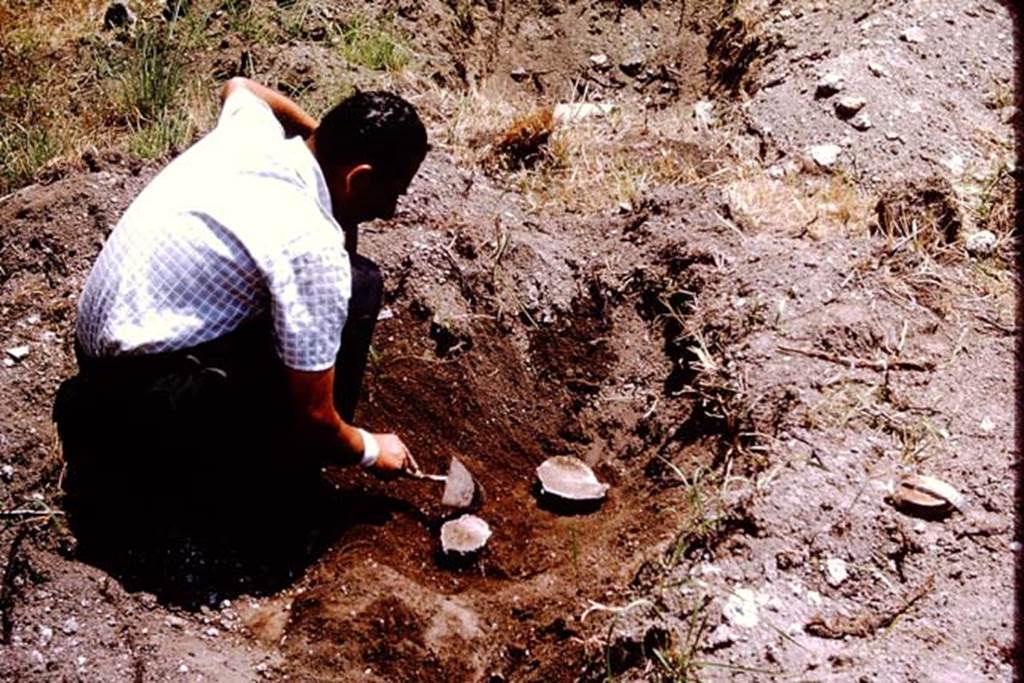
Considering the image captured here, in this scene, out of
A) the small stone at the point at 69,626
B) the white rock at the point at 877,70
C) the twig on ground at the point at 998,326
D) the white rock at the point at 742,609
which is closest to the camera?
the white rock at the point at 742,609

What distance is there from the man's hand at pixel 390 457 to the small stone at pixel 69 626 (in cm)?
69

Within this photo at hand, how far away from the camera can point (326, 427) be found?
218cm

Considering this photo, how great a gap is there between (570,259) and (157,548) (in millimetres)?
1344

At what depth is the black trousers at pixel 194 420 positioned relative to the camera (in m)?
2.19

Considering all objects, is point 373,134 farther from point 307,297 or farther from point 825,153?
point 825,153

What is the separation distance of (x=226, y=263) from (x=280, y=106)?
797 mm

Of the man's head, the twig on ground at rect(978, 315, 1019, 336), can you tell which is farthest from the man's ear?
the twig on ground at rect(978, 315, 1019, 336)

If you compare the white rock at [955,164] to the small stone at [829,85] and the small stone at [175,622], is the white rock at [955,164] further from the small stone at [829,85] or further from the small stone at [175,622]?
the small stone at [175,622]

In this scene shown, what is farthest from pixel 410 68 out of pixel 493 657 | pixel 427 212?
pixel 493 657

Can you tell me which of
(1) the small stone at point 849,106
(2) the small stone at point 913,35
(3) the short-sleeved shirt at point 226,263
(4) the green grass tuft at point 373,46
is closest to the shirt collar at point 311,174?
(3) the short-sleeved shirt at point 226,263

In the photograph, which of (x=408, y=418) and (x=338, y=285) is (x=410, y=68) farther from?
(x=338, y=285)

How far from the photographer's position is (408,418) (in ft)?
9.02

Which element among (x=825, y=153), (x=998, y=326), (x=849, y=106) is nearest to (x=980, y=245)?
(x=998, y=326)

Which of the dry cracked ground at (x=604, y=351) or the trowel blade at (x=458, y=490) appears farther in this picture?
the trowel blade at (x=458, y=490)
